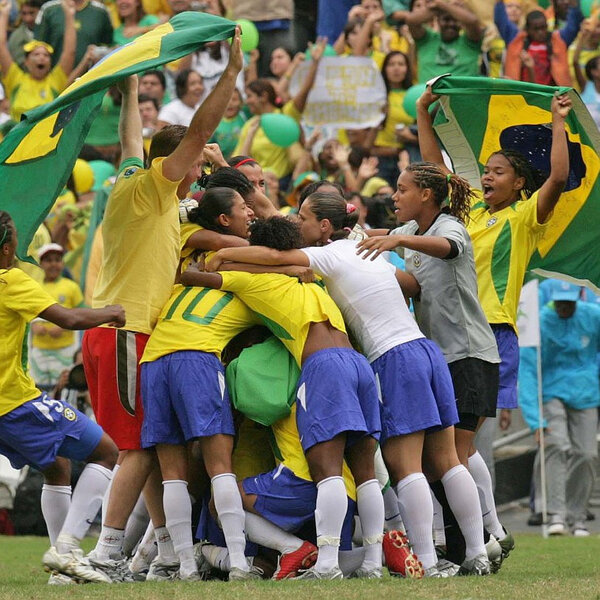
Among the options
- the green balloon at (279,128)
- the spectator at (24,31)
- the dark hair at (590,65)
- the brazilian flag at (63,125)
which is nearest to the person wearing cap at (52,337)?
the green balloon at (279,128)

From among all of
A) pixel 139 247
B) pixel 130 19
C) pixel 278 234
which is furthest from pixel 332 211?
pixel 130 19

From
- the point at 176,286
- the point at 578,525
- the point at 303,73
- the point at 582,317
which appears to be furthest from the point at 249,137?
the point at 176,286

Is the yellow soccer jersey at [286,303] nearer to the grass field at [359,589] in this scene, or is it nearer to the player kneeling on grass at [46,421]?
the player kneeling on grass at [46,421]

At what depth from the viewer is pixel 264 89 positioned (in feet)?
52.1

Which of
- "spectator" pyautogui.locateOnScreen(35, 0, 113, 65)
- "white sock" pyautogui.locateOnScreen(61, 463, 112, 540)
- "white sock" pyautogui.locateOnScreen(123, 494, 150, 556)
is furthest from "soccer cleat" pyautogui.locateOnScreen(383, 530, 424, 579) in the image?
"spectator" pyautogui.locateOnScreen(35, 0, 113, 65)

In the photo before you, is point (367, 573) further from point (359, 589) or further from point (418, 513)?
point (359, 589)

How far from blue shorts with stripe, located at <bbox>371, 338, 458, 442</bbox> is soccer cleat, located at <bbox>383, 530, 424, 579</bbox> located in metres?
0.52

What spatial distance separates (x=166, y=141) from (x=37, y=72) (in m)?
9.67

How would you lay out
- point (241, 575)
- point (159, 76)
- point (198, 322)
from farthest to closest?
point (159, 76)
point (198, 322)
point (241, 575)

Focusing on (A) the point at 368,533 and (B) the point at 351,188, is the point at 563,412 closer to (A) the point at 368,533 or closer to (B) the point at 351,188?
(B) the point at 351,188

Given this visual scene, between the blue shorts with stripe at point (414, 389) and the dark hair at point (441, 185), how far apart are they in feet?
2.89

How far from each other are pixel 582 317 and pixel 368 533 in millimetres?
6333

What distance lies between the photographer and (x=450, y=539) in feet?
26.0

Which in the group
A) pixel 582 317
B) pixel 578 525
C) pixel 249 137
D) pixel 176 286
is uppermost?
pixel 176 286
